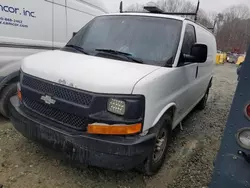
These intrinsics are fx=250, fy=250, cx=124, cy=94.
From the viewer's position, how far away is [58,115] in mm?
2781

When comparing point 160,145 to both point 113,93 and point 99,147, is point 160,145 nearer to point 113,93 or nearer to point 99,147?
point 99,147

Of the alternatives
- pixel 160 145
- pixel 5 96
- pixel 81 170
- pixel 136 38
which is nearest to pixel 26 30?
pixel 5 96

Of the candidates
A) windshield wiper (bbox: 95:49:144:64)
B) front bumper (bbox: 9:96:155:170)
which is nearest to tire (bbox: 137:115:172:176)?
front bumper (bbox: 9:96:155:170)

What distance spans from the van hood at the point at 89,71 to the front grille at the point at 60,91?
0.18 ft

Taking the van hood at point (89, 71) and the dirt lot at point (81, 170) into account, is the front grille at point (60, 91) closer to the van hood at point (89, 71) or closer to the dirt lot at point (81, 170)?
the van hood at point (89, 71)

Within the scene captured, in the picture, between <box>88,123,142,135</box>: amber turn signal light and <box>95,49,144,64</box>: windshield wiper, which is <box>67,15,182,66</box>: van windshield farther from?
<box>88,123,142,135</box>: amber turn signal light

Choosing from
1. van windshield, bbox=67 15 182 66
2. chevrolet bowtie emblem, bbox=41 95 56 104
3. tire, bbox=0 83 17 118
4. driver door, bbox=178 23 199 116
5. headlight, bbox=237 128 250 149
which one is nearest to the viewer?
headlight, bbox=237 128 250 149

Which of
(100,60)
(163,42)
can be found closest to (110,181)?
(100,60)

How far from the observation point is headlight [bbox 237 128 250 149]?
179 cm

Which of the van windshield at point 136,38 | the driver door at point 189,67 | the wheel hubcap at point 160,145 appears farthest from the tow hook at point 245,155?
the driver door at point 189,67

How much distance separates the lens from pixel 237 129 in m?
1.82

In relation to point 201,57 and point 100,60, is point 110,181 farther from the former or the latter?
point 201,57

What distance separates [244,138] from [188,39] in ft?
7.99

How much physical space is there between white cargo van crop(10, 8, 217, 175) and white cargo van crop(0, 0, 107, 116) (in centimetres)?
97
